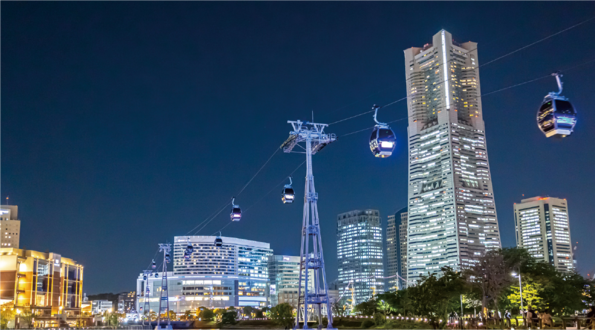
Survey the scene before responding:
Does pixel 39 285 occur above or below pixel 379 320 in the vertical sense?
above

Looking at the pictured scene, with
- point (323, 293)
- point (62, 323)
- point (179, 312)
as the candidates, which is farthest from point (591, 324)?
point (179, 312)

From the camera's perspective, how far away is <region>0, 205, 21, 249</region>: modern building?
162375mm

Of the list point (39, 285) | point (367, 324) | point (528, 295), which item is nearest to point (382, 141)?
point (528, 295)

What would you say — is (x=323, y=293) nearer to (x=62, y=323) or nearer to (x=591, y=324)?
(x=591, y=324)

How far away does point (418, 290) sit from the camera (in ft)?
175

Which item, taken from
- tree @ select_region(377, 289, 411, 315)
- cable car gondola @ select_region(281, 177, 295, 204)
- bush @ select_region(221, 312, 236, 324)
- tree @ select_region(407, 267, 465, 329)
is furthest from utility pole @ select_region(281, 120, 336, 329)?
bush @ select_region(221, 312, 236, 324)

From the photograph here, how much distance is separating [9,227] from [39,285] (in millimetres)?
62594

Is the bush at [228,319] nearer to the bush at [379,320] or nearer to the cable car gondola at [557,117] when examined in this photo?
the bush at [379,320]

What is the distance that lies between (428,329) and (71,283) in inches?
4137

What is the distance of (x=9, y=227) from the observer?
164 meters

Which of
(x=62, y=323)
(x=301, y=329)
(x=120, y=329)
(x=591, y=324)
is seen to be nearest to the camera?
(x=591, y=324)

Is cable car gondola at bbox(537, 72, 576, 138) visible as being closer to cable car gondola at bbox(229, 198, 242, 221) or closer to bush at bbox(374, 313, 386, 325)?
cable car gondola at bbox(229, 198, 242, 221)

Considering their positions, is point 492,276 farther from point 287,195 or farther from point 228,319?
point 228,319

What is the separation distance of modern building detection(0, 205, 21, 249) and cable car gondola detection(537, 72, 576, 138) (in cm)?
16675
